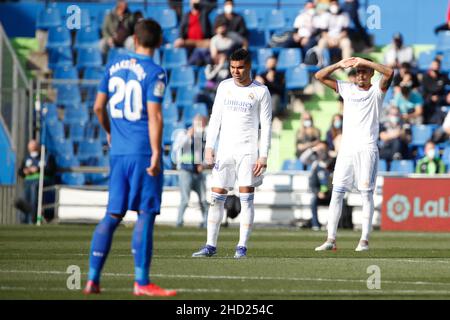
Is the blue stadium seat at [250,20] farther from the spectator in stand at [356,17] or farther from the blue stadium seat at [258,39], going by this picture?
the spectator in stand at [356,17]

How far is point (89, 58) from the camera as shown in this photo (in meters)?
29.4

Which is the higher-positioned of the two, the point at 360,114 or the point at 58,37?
the point at 58,37

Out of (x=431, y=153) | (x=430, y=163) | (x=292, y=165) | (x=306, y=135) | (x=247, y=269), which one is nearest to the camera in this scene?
(x=247, y=269)

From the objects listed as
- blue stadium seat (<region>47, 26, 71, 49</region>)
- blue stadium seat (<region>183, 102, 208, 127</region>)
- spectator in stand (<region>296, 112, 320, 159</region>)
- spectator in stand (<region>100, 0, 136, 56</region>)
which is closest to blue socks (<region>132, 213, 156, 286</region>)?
spectator in stand (<region>296, 112, 320, 159</region>)

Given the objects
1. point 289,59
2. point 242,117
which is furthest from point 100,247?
point 289,59

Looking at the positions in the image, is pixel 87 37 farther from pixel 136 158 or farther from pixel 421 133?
pixel 136 158

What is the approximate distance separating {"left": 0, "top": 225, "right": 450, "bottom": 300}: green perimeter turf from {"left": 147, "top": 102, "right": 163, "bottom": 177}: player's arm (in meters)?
1.00

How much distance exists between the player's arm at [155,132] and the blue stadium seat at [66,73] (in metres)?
20.0

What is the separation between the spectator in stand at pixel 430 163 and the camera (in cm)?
2464

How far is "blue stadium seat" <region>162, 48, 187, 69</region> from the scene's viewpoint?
95.0 feet

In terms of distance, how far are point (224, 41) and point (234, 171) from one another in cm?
1456

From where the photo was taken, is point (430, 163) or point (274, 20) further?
point (274, 20)

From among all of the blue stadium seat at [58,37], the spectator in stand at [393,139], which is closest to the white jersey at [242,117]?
the spectator in stand at [393,139]

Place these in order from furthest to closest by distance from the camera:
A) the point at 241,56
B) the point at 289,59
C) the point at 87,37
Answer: the point at 87,37 < the point at 289,59 < the point at 241,56
